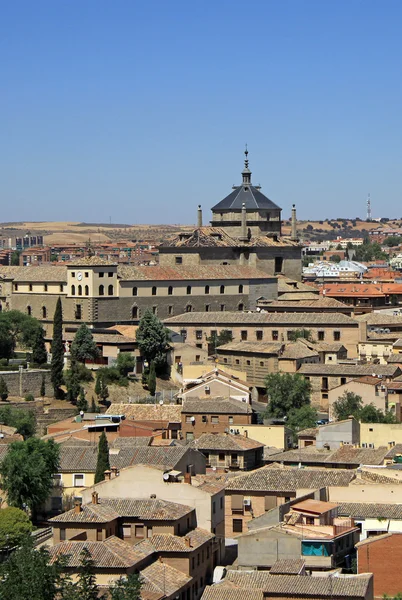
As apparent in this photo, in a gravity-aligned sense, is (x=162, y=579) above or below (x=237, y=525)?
above

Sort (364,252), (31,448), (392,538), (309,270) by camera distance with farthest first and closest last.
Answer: (364,252) → (309,270) → (31,448) → (392,538)

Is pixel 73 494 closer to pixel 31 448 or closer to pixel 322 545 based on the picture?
pixel 31 448

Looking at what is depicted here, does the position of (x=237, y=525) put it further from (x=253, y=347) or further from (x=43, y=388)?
(x=253, y=347)

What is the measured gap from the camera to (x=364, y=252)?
556 feet

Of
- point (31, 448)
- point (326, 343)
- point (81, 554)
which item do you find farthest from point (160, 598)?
point (326, 343)

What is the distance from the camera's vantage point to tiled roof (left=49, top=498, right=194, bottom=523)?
32250mm

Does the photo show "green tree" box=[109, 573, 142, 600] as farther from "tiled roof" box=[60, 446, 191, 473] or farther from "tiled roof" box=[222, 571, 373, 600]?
"tiled roof" box=[60, 446, 191, 473]

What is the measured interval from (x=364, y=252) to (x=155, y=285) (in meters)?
105

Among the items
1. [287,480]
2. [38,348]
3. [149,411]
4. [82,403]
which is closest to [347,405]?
[149,411]

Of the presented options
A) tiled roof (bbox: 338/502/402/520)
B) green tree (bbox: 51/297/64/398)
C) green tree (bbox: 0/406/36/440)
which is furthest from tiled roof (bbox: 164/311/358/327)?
tiled roof (bbox: 338/502/402/520)

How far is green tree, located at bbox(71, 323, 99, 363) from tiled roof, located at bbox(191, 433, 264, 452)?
52.5 feet

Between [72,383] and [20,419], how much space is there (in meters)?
4.76

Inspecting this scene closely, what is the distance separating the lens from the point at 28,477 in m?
39.0

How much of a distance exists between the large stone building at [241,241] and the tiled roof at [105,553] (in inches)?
1683
